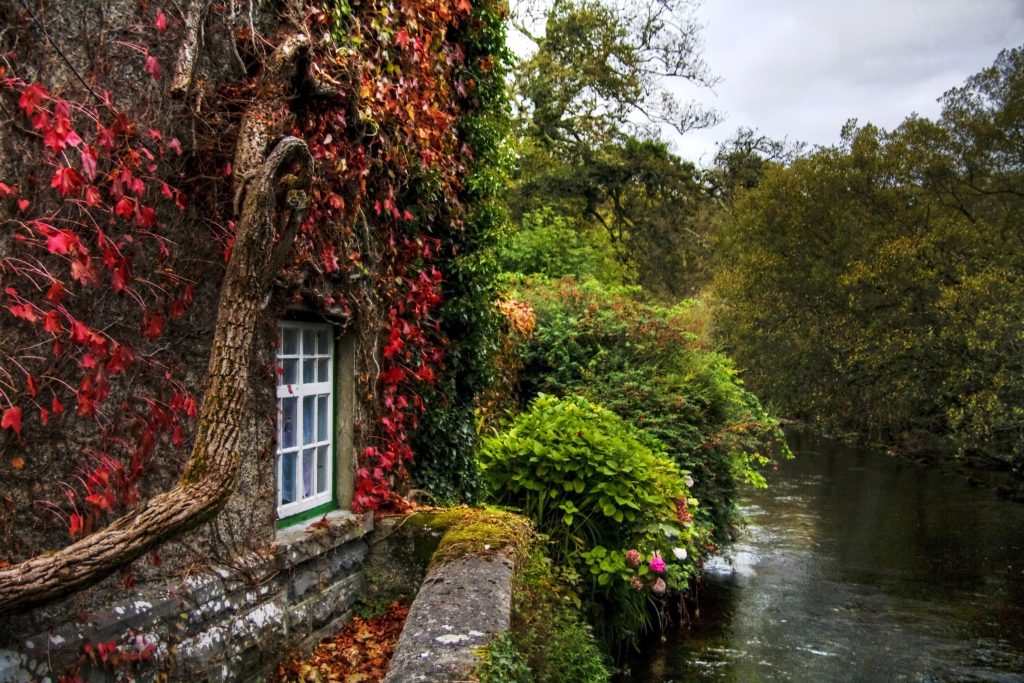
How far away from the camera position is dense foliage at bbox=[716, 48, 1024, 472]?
58.5 feet

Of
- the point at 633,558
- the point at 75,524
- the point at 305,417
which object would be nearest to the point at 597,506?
the point at 633,558

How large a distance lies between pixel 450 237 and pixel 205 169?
332 cm

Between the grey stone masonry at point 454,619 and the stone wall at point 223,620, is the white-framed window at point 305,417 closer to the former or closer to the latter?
the stone wall at point 223,620

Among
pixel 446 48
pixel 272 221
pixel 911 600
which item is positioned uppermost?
pixel 446 48

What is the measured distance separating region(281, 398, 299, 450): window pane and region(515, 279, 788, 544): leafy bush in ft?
18.1

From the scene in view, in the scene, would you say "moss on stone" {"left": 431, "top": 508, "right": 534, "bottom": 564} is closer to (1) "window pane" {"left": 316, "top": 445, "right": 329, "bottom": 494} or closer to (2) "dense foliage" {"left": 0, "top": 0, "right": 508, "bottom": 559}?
(2) "dense foliage" {"left": 0, "top": 0, "right": 508, "bottom": 559}

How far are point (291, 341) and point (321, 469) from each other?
97cm

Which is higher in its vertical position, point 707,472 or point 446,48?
point 446,48

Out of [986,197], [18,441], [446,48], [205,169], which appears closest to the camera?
[18,441]

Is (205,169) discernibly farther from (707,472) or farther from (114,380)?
(707,472)

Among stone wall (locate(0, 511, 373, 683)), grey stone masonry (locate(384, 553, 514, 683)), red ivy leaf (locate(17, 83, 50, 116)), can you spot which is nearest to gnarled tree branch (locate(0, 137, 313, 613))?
stone wall (locate(0, 511, 373, 683))

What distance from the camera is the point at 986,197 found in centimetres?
2050

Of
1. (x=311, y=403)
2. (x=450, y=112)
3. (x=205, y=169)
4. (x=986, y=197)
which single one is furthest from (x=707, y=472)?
(x=986, y=197)

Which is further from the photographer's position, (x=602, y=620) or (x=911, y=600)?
(x=911, y=600)
